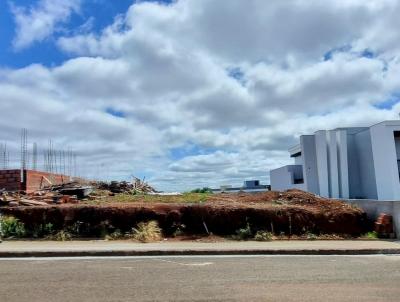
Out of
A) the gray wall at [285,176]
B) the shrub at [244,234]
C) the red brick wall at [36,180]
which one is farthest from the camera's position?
the gray wall at [285,176]

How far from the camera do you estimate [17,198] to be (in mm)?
20891

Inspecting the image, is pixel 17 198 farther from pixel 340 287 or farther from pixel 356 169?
pixel 356 169

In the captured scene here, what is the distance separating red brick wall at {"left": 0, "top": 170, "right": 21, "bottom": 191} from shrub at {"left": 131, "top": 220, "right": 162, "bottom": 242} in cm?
936

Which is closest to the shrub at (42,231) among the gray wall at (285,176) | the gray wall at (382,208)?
the gray wall at (382,208)

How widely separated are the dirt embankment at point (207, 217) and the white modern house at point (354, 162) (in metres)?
27.5

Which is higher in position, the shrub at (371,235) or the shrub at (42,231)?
the shrub at (42,231)

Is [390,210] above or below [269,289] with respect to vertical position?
above

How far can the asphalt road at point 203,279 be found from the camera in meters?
7.96

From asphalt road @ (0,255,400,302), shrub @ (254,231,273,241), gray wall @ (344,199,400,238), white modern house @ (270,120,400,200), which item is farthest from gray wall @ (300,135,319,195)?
asphalt road @ (0,255,400,302)

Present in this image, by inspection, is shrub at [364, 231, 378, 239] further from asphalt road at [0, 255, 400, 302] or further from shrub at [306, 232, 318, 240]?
asphalt road at [0, 255, 400, 302]

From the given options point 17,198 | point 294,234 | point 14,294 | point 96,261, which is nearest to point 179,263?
point 96,261

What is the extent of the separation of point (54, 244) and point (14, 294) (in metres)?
7.63

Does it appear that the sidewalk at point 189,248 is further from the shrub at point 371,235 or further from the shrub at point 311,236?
the shrub at point 311,236

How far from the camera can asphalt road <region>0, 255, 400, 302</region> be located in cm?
796
